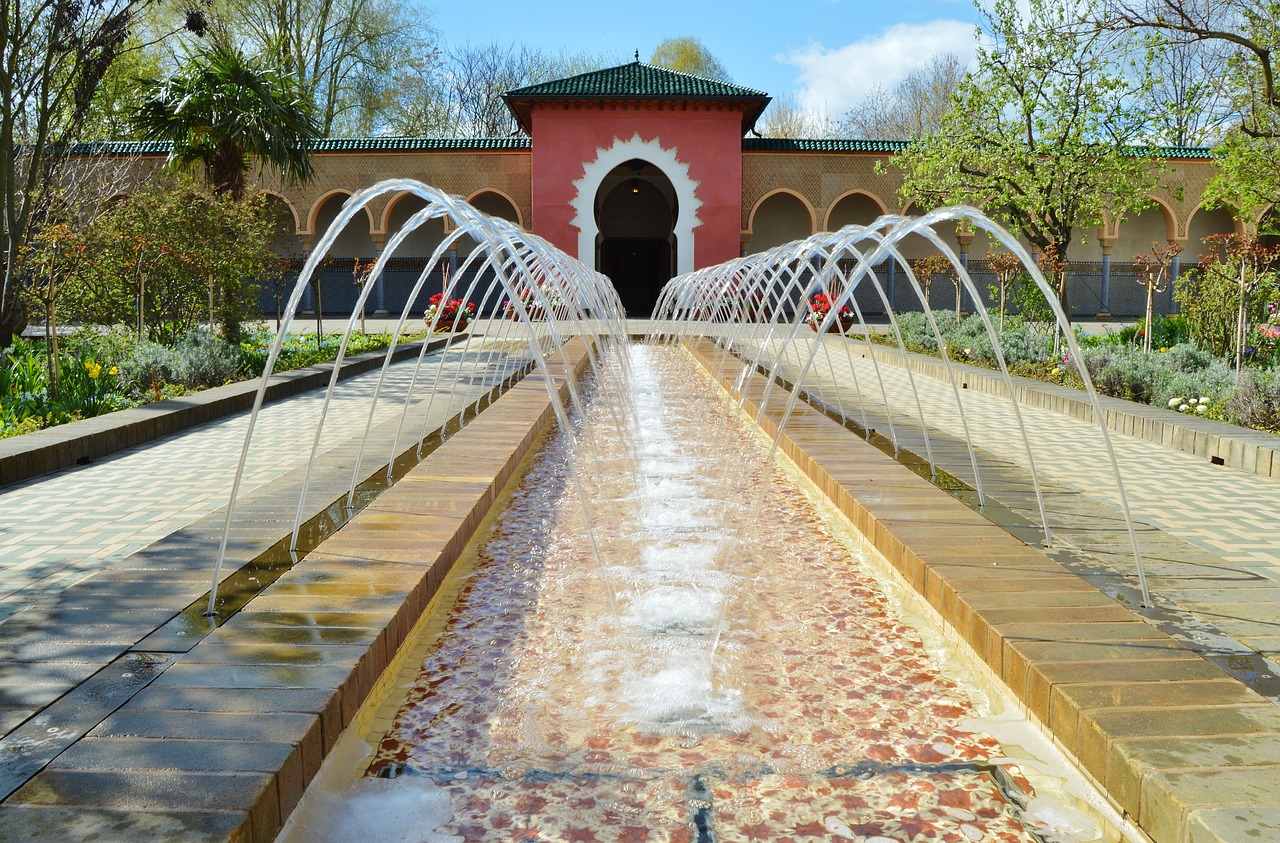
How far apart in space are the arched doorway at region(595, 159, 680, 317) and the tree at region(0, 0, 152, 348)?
51.6 ft

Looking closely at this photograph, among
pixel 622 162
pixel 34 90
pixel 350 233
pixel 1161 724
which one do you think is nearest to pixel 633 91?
pixel 622 162

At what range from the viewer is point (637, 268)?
85.7 ft

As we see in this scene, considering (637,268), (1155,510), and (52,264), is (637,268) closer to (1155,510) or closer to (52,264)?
(52,264)

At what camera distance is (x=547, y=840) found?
182 cm

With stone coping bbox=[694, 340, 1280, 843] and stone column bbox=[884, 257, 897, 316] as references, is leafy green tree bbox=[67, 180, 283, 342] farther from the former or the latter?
stone column bbox=[884, 257, 897, 316]

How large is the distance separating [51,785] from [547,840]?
835 millimetres

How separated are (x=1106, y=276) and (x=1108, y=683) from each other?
2300 centimetres

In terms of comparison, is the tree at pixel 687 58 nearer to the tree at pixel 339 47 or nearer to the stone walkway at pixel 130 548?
the tree at pixel 339 47

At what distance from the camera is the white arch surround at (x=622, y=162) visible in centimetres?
2223

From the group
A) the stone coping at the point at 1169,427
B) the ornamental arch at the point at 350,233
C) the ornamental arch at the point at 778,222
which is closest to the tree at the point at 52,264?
the stone coping at the point at 1169,427

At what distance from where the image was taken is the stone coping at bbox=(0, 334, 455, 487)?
5.04 meters

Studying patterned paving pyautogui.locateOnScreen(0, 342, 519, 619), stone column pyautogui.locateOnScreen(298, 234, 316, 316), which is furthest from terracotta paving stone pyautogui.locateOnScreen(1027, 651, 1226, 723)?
stone column pyautogui.locateOnScreen(298, 234, 316, 316)

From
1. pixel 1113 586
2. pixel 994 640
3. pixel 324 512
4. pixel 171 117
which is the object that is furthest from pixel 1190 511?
pixel 171 117

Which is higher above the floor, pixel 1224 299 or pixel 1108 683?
pixel 1224 299
